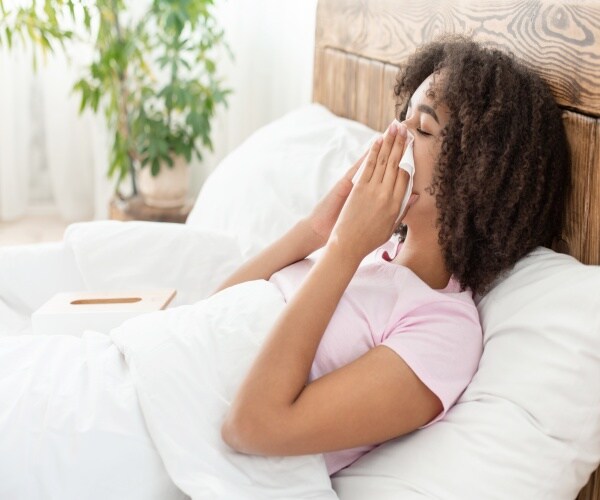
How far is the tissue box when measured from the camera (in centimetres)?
148

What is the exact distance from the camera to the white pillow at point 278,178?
6.07 ft

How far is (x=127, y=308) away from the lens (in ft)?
4.97

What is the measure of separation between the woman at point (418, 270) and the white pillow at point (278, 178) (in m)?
0.56

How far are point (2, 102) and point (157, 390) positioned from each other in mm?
2656

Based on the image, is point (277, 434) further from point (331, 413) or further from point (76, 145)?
point (76, 145)

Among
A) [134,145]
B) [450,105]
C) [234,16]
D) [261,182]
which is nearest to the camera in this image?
[450,105]

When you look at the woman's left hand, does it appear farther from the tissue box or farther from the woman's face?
the tissue box

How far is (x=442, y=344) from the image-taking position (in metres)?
1.12

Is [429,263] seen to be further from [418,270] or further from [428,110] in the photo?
[428,110]

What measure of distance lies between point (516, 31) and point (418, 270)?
1.37 feet

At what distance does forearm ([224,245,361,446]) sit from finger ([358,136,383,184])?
Answer: 12 cm

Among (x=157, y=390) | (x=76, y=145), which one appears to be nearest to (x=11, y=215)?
(x=76, y=145)

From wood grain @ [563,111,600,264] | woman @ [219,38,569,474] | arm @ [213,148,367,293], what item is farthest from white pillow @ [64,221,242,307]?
wood grain @ [563,111,600,264]

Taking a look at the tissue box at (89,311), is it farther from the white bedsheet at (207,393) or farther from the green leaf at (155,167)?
the green leaf at (155,167)
